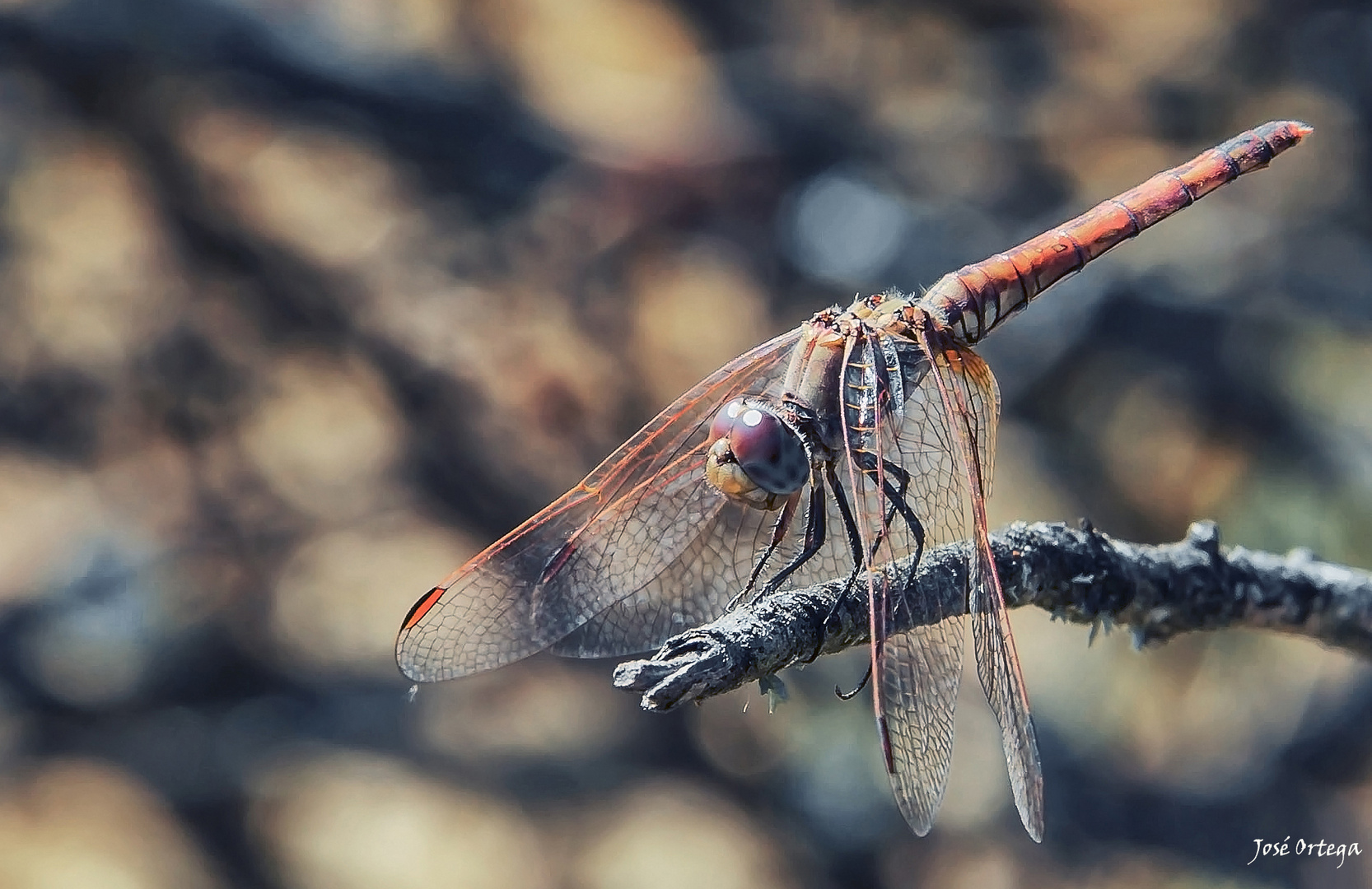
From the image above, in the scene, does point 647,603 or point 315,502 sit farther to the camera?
point 315,502

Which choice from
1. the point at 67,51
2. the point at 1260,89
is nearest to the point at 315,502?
the point at 67,51

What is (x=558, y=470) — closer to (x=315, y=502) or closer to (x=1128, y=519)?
(x=315, y=502)

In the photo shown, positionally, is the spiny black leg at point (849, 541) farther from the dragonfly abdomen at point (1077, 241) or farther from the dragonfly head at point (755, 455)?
the dragonfly abdomen at point (1077, 241)

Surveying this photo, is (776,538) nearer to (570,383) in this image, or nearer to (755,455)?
(755,455)

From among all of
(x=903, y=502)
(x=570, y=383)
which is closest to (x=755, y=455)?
(x=903, y=502)

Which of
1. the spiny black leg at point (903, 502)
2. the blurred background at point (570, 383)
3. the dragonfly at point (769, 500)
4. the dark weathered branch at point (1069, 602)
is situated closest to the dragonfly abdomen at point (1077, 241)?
the dragonfly at point (769, 500)
